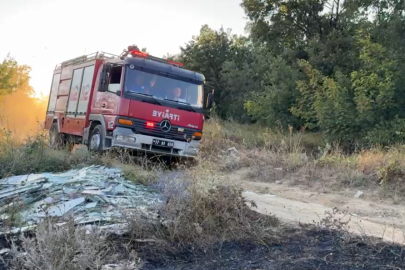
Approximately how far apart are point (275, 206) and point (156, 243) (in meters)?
3.70

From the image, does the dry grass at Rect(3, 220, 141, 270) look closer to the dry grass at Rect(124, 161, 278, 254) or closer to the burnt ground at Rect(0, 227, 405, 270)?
the burnt ground at Rect(0, 227, 405, 270)

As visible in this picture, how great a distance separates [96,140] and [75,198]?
18.3 feet

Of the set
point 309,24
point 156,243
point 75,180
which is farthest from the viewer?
point 309,24

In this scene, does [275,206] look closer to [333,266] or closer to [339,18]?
[333,266]

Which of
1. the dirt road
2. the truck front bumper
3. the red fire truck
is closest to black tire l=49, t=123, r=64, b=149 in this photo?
the red fire truck

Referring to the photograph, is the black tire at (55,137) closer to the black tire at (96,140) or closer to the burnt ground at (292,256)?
the black tire at (96,140)

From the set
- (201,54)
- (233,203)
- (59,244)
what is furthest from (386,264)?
(201,54)

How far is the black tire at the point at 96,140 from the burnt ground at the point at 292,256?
6684 mm

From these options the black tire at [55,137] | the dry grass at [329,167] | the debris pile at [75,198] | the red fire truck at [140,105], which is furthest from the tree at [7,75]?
the debris pile at [75,198]

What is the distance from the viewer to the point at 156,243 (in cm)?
424

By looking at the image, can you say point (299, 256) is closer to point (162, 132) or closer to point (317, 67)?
point (162, 132)

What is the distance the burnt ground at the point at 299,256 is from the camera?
12.1ft

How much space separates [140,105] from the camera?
34.9 ft

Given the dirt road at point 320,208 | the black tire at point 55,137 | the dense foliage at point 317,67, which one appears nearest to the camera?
the dirt road at point 320,208
